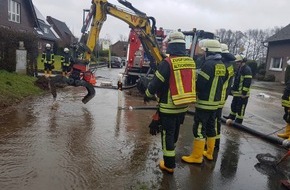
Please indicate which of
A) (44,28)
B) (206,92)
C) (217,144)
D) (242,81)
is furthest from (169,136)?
(44,28)

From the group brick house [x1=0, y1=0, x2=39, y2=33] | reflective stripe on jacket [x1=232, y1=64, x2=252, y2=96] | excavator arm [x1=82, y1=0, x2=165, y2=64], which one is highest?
brick house [x1=0, y1=0, x2=39, y2=33]

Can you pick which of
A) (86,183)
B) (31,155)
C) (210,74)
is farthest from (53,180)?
(210,74)

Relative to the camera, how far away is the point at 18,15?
1175 inches

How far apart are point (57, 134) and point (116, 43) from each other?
261ft

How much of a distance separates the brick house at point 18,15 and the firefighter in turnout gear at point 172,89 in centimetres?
2581

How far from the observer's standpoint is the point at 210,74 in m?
5.00

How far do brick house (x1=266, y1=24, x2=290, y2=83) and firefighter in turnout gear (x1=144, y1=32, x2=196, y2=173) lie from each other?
88.2ft

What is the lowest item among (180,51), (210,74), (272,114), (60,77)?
(272,114)

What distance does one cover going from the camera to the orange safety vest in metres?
4.42

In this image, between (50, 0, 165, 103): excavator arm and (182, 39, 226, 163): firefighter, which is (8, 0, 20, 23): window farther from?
(182, 39, 226, 163): firefighter

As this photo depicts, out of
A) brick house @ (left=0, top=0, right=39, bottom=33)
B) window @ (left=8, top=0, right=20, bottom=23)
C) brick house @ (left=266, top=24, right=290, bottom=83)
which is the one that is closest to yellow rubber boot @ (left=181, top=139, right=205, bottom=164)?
brick house @ (left=0, top=0, right=39, bottom=33)

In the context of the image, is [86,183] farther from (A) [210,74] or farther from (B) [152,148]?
(A) [210,74]

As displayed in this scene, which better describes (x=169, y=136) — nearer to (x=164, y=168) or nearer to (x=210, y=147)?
(x=164, y=168)

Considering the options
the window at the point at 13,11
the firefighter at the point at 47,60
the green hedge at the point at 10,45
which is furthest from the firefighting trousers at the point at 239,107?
the window at the point at 13,11
